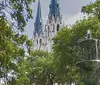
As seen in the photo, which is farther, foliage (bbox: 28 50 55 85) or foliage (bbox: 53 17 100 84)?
foliage (bbox: 28 50 55 85)

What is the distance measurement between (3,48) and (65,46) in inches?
731

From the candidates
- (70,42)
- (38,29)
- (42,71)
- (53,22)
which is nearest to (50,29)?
(53,22)

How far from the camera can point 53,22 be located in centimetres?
10856

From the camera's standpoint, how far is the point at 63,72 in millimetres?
31719

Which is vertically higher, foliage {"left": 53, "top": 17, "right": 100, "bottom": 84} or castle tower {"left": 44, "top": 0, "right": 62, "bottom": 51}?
castle tower {"left": 44, "top": 0, "right": 62, "bottom": 51}

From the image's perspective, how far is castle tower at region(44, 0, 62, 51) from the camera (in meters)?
108

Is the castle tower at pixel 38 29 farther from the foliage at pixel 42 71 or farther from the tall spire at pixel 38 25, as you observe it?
the foliage at pixel 42 71

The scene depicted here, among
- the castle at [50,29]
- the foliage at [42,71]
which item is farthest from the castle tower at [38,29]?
the foliage at [42,71]

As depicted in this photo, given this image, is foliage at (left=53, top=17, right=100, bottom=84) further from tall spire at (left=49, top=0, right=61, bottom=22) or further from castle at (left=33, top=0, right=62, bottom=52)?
tall spire at (left=49, top=0, right=61, bottom=22)

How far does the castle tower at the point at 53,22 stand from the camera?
107750mm

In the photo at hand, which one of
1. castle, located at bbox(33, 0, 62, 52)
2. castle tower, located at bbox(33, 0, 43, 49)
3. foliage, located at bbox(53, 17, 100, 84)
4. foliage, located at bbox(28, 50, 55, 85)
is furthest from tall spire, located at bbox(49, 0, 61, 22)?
foliage, located at bbox(53, 17, 100, 84)

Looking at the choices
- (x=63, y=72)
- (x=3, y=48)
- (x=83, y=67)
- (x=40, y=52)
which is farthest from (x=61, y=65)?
(x=40, y=52)

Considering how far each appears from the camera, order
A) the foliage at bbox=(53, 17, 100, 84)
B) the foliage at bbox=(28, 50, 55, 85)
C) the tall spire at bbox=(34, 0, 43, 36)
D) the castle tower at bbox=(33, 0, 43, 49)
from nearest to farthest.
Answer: the foliage at bbox=(53, 17, 100, 84)
the foliage at bbox=(28, 50, 55, 85)
the castle tower at bbox=(33, 0, 43, 49)
the tall spire at bbox=(34, 0, 43, 36)

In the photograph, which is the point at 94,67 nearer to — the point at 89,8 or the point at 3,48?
the point at 3,48
